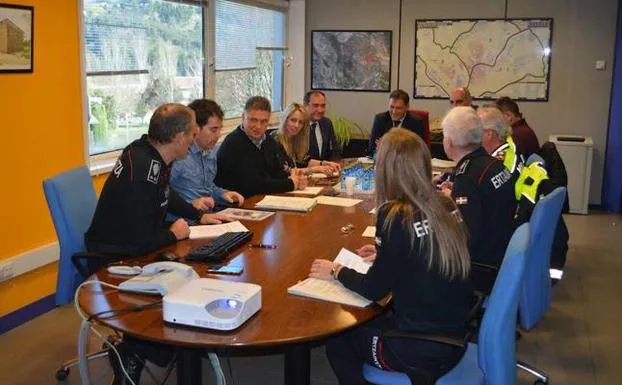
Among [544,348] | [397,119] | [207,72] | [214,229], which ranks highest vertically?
[207,72]

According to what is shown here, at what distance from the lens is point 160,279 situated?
214cm

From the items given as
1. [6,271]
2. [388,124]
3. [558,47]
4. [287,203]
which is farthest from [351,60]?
[6,271]

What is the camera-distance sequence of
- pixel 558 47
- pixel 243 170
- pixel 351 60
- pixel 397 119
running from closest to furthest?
pixel 243 170, pixel 397 119, pixel 558 47, pixel 351 60

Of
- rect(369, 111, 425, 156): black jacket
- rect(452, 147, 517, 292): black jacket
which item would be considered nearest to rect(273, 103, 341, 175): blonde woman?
rect(369, 111, 425, 156): black jacket

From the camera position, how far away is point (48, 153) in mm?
3936

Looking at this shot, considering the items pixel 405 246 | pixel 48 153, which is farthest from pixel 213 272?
pixel 48 153

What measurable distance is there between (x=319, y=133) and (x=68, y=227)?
9.19ft

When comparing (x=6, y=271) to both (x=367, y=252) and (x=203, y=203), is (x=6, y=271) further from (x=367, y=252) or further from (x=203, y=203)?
(x=367, y=252)

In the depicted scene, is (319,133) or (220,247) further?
(319,133)

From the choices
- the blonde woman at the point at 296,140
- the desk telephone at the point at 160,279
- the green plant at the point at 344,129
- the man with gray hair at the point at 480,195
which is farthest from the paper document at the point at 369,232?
the green plant at the point at 344,129

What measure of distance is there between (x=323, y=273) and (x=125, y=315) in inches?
27.4

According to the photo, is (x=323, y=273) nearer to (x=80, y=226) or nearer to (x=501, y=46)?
(x=80, y=226)

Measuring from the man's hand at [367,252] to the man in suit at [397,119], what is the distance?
3158mm

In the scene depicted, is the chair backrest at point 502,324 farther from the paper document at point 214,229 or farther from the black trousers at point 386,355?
the paper document at point 214,229
